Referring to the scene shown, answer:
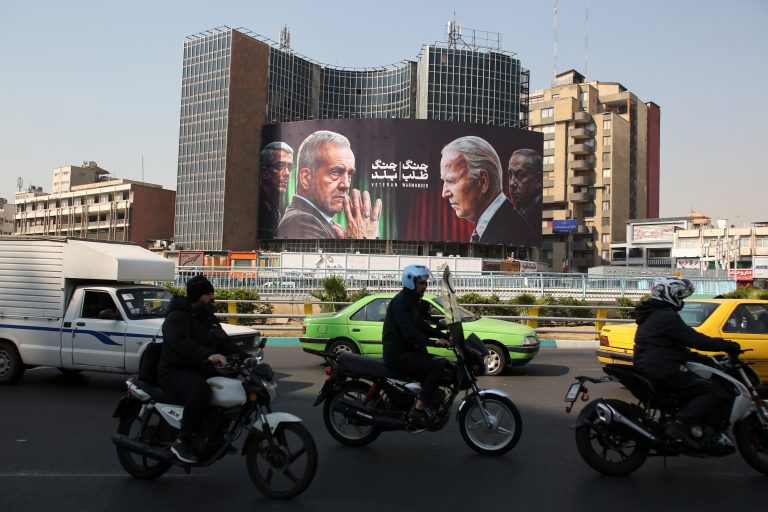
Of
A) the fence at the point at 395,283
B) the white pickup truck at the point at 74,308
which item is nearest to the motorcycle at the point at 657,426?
the white pickup truck at the point at 74,308

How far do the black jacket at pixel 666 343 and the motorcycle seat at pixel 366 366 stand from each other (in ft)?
7.02

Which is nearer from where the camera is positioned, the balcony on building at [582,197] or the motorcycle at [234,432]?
the motorcycle at [234,432]

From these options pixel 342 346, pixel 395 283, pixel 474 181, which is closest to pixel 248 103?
pixel 474 181

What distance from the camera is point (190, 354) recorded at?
16.9ft

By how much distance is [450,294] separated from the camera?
21.2ft

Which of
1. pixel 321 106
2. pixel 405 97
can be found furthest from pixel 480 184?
pixel 321 106

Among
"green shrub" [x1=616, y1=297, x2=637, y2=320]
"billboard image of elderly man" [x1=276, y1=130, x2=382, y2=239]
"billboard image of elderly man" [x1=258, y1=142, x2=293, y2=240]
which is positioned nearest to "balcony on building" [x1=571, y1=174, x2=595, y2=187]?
"billboard image of elderly man" [x1=276, y1=130, x2=382, y2=239]

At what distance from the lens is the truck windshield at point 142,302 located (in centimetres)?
958

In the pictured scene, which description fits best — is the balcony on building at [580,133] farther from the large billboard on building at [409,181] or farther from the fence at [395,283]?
the fence at [395,283]

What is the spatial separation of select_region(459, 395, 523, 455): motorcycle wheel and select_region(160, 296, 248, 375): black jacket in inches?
91.7

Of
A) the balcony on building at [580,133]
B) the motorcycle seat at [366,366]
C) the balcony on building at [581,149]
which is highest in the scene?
the balcony on building at [580,133]

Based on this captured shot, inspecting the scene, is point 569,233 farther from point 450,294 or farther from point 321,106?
point 450,294

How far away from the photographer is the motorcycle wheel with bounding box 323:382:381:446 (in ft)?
21.4

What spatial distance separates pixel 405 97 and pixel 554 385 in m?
90.4
